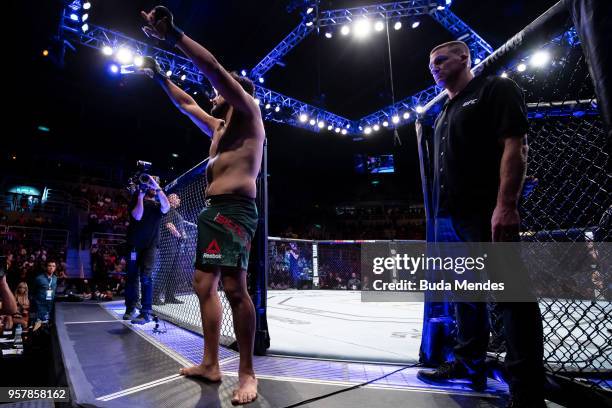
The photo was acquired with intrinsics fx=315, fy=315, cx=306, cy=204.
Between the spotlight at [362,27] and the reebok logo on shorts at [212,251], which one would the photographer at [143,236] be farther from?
the spotlight at [362,27]

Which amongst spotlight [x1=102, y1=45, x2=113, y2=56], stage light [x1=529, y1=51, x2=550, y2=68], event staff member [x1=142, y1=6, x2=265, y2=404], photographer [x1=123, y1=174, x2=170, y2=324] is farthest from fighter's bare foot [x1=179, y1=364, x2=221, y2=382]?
spotlight [x1=102, y1=45, x2=113, y2=56]

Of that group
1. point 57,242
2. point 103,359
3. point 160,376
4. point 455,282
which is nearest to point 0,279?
point 103,359

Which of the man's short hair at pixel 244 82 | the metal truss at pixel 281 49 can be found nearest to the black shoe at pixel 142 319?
the man's short hair at pixel 244 82

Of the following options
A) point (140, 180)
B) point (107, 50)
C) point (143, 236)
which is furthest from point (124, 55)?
point (143, 236)

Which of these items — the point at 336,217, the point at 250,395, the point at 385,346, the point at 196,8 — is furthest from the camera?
the point at 336,217

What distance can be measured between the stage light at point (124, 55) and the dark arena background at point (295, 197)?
31 mm

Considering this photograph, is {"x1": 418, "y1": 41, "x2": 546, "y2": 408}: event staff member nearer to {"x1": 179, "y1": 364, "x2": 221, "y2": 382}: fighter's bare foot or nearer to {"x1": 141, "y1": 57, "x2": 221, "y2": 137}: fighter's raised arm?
{"x1": 179, "y1": 364, "x2": 221, "y2": 382}: fighter's bare foot

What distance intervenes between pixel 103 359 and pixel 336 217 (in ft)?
60.2

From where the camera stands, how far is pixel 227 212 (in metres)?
1.46

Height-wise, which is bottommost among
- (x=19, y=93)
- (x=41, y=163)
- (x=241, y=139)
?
(x=241, y=139)

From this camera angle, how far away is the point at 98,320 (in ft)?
10.5

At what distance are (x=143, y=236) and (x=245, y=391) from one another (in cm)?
245

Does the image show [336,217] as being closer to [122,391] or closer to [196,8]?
[196,8]

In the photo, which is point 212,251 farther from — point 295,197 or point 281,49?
point 295,197
